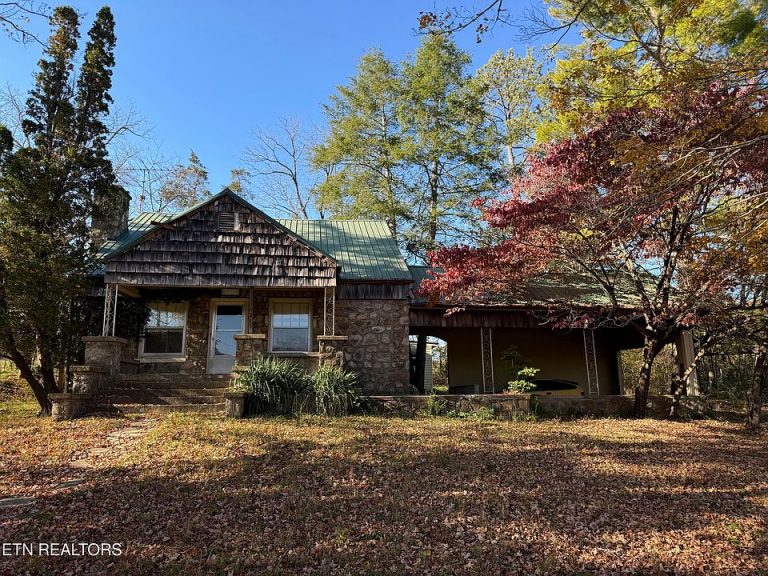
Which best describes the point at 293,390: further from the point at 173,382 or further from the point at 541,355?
the point at 541,355

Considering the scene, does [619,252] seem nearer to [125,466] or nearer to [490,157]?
[125,466]

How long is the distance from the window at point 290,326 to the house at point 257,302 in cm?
3

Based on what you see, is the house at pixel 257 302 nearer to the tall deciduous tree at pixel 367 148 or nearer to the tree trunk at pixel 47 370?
the tree trunk at pixel 47 370

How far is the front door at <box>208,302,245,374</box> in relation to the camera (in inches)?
504

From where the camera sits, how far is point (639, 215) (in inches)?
340

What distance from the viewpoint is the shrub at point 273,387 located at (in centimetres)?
955

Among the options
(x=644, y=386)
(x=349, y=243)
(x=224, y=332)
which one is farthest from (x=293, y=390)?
(x=644, y=386)

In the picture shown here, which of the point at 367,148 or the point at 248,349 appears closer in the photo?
the point at 248,349

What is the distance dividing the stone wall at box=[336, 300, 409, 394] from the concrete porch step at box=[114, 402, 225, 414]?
3552mm

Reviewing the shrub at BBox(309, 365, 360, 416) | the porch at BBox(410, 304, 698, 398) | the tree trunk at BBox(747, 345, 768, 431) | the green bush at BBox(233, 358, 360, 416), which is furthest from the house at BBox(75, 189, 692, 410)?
the tree trunk at BBox(747, 345, 768, 431)

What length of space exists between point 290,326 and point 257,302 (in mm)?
1045

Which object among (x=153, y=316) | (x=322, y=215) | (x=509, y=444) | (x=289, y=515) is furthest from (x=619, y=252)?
(x=322, y=215)

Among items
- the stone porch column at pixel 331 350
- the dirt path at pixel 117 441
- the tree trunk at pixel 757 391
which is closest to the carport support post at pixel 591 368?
the tree trunk at pixel 757 391

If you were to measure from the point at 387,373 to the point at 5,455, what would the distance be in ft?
24.7
